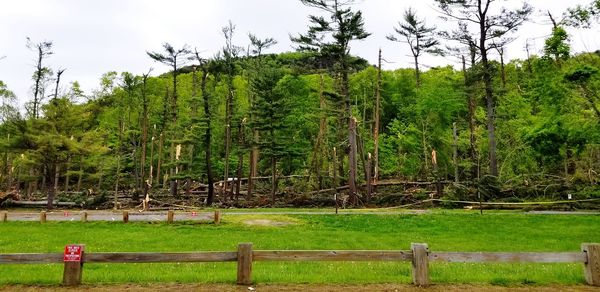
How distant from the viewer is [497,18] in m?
29.2

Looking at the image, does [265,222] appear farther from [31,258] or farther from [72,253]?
[31,258]

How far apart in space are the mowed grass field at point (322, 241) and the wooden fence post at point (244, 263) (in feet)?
1.30

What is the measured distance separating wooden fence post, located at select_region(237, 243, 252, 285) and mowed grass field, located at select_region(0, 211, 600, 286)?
395mm

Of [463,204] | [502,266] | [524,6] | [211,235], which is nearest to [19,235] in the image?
[211,235]

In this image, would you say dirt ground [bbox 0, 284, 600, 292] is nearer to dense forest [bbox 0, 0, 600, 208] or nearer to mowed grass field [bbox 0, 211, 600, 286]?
mowed grass field [bbox 0, 211, 600, 286]

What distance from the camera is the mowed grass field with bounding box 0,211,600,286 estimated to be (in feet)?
29.6

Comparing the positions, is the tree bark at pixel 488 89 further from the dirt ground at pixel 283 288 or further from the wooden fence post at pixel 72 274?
the wooden fence post at pixel 72 274

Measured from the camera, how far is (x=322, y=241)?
51.6 ft

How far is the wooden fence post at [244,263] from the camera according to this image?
8.15 m

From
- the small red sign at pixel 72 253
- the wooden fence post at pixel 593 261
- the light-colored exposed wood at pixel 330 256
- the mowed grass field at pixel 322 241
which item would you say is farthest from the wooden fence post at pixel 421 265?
the small red sign at pixel 72 253

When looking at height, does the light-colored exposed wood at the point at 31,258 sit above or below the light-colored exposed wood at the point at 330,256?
below

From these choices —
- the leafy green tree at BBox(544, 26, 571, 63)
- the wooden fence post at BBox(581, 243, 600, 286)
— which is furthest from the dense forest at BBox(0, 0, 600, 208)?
the wooden fence post at BBox(581, 243, 600, 286)

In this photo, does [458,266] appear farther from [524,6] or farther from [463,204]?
[524,6]

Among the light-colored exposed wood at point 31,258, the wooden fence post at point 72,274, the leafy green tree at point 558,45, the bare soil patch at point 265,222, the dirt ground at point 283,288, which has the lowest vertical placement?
the dirt ground at point 283,288
